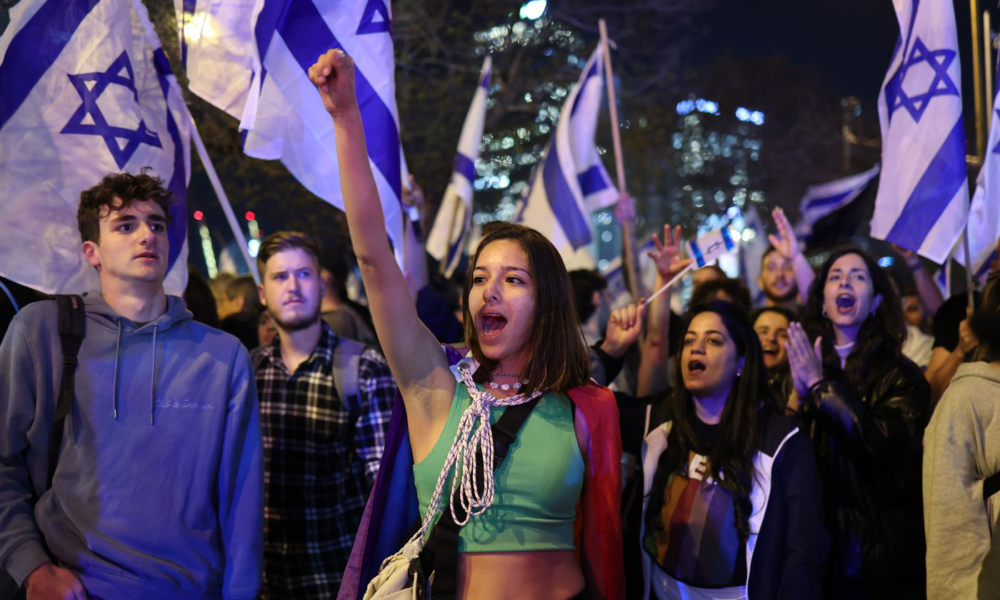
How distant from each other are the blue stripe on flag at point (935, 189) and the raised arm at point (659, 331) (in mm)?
1495

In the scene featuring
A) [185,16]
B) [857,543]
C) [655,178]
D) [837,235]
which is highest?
[655,178]

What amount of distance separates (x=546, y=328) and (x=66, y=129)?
8.64 ft

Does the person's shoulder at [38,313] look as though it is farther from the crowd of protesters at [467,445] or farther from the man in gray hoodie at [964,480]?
the man in gray hoodie at [964,480]

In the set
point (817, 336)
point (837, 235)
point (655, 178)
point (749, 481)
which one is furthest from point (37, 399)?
point (655, 178)

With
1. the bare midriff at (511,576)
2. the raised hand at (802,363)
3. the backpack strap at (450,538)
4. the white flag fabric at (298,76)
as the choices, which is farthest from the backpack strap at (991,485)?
the white flag fabric at (298,76)

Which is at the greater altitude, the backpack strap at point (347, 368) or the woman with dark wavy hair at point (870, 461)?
the backpack strap at point (347, 368)

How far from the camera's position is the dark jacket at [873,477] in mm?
4152

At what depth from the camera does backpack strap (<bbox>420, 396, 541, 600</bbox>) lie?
271 cm

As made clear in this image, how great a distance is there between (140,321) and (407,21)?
11.4 metres

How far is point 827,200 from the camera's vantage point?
8617 millimetres

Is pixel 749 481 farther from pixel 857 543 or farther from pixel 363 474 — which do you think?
pixel 363 474

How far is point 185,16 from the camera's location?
517cm

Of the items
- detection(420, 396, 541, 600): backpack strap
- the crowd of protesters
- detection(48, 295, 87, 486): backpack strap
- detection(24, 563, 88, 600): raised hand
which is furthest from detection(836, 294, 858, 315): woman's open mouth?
detection(24, 563, 88, 600): raised hand

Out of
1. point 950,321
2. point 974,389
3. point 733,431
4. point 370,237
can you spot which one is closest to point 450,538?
point 370,237
